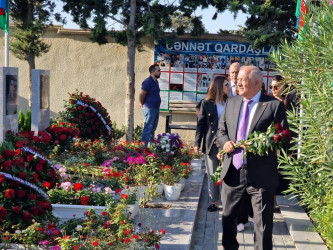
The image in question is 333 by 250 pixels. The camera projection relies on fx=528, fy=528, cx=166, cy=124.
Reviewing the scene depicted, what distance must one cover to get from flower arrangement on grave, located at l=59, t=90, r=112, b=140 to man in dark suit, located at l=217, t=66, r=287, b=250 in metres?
5.81

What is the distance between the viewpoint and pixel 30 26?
12.4 m

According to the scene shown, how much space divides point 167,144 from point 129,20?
211 inches

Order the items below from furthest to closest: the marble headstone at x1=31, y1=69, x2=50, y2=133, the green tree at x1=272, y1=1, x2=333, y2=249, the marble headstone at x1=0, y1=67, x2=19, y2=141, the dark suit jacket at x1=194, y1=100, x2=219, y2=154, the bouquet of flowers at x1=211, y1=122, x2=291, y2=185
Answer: the marble headstone at x1=31, y1=69, x2=50, y2=133 < the marble headstone at x1=0, y1=67, x2=19, y2=141 < the dark suit jacket at x1=194, y1=100, x2=219, y2=154 < the bouquet of flowers at x1=211, y1=122, x2=291, y2=185 < the green tree at x1=272, y1=1, x2=333, y2=249

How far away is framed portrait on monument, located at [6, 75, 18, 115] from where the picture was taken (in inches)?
283

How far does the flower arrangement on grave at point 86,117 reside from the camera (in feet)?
33.5

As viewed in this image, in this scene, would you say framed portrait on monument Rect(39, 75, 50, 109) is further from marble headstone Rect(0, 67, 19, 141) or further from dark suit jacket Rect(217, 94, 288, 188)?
dark suit jacket Rect(217, 94, 288, 188)

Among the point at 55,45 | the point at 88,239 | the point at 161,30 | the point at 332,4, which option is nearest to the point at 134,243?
the point at 88,239

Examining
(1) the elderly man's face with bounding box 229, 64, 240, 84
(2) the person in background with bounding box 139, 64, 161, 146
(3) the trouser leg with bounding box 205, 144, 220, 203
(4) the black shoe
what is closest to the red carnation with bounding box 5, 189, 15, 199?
(3) the trouser leg with bounding box 205, 144, 220, 203

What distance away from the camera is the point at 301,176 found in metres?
5.04

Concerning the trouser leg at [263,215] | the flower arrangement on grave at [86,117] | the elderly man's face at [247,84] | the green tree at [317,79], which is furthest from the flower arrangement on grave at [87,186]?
the flower arrangement on grave at [86,117]

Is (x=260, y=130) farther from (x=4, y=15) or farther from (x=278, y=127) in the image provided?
(x=4, y=15)

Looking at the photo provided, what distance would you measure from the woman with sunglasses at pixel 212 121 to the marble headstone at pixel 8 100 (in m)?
2.60

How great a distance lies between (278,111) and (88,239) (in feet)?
6.45

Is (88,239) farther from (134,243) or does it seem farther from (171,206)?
(171,206)
